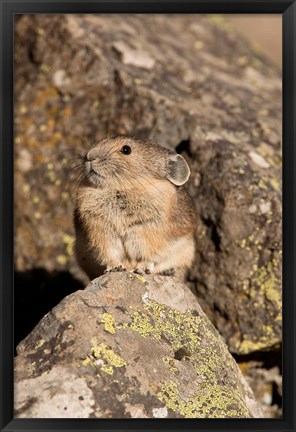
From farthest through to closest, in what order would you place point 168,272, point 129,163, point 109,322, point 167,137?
point 167,137, point 168,272, point 129,163, point 109,322

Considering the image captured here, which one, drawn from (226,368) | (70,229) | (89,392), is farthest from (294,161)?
(70,229)

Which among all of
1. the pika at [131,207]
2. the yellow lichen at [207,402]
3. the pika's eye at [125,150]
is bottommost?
the yellow lichen at [207,402]

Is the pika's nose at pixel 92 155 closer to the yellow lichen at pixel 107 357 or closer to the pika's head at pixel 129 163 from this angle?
the pika's head at pixel 129 163

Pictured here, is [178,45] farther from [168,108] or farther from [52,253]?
[52,253]

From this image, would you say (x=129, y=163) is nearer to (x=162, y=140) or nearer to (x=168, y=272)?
(x=168, y=272)

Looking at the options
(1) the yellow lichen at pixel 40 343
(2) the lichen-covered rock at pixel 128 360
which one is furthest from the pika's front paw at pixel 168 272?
(1) the yellow lichen at pixel 40 343

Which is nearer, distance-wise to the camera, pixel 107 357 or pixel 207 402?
pixel 107 357

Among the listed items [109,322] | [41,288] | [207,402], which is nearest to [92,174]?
[109,322]
